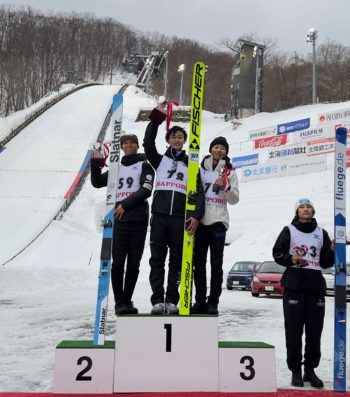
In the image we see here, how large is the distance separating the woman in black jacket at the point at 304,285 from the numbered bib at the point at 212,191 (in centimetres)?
76

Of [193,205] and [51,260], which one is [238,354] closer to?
[193,205]

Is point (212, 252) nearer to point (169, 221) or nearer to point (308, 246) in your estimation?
point (169, 221)

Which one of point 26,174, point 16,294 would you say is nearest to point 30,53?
point 26,174

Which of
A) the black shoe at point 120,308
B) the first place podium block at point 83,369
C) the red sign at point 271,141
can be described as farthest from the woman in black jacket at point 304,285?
the red sign at point 271,141

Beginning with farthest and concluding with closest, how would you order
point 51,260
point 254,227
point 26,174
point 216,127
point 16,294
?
point 216,127
point 26,174
point 254,227
point 51,260
point 16,294

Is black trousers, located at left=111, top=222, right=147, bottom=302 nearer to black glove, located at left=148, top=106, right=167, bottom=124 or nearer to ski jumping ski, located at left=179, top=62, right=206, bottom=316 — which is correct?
ski jumping ski, located at left=179, top=62, right=206, bottom=316

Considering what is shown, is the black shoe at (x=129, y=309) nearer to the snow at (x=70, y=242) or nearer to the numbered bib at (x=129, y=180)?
the snow at (x=70, y=242)

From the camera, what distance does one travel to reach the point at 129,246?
533cm

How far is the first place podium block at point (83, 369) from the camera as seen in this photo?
416cm

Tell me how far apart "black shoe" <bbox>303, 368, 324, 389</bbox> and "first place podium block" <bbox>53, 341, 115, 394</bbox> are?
1.92m

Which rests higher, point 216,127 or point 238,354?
point 216,127

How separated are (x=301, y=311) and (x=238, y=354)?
2.98 feet

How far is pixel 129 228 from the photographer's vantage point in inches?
209

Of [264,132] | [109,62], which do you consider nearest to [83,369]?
[264,132]
